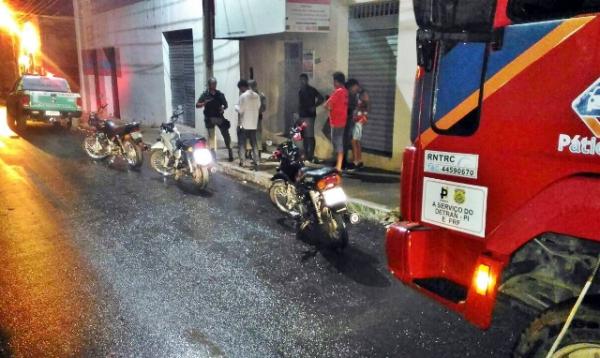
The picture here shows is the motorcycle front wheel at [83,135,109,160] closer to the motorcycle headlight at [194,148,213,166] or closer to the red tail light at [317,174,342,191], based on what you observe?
the motorcycle headlight at [194,148,213,166]

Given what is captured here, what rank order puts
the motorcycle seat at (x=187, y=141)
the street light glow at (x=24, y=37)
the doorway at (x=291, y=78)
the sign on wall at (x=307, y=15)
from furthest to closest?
the street light glow at (x=24, y=37) < the doorway at (x=291, y=78) < the sign on wall at (x=307, y=15) < the motorcycle seat at (x=187, y=141)

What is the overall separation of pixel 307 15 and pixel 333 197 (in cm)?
560

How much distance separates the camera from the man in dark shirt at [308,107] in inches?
389

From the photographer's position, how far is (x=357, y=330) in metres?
3.69

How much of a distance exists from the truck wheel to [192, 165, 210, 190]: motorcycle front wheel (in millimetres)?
6467

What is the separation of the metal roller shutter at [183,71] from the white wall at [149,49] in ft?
0.98

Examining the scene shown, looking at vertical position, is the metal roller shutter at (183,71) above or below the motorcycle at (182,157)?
above

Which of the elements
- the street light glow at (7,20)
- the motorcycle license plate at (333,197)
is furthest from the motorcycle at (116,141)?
the street light glow at (7,20)

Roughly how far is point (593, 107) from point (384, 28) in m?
7.43

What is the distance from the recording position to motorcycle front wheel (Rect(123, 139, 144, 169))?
33.4 feet

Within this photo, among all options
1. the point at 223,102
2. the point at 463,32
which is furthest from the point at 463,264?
the point at 223,102

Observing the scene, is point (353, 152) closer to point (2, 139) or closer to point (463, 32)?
point (463, 32)

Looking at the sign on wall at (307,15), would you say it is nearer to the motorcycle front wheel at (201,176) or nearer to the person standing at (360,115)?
the person standing at (360,115)

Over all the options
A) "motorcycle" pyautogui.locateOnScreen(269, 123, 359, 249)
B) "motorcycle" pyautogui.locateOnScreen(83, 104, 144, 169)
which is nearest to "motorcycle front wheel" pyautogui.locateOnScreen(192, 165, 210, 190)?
"motorcycle" pyautogui.locateOnScreen(269, 123, 359, 249)
